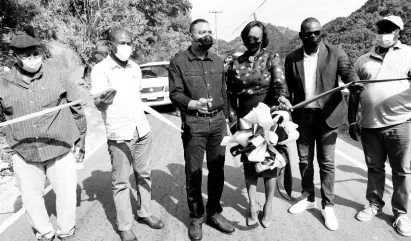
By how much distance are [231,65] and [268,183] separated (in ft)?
4.58

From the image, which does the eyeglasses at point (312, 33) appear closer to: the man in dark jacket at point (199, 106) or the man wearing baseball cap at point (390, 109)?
the man wearing baseball cap at point (390, 109)

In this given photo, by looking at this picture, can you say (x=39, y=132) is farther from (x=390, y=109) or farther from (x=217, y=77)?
(x=390, y=109)

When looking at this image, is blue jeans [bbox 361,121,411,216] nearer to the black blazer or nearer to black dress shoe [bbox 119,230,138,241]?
the black blazer

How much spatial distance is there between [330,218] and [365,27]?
24744mm

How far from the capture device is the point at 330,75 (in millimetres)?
3418

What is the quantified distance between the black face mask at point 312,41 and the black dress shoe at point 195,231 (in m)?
2.33

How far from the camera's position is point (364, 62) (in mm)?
3600

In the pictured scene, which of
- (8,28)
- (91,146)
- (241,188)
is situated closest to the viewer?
(241,188)

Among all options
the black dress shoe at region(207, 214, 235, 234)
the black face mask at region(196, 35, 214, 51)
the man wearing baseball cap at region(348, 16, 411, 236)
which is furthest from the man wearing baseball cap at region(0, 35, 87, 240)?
the man wearing baseball cap at region(348, 16, 411, 236)

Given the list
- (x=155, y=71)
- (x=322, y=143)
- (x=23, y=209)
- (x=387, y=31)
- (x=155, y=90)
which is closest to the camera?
(x=387, y=31)

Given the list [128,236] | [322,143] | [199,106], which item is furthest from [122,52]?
[322,143]

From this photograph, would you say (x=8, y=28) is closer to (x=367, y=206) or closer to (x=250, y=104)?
(x=250, y=104)

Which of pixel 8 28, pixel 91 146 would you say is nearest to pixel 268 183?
pixel 91 146

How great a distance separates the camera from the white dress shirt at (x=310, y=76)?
3504 millimetres
